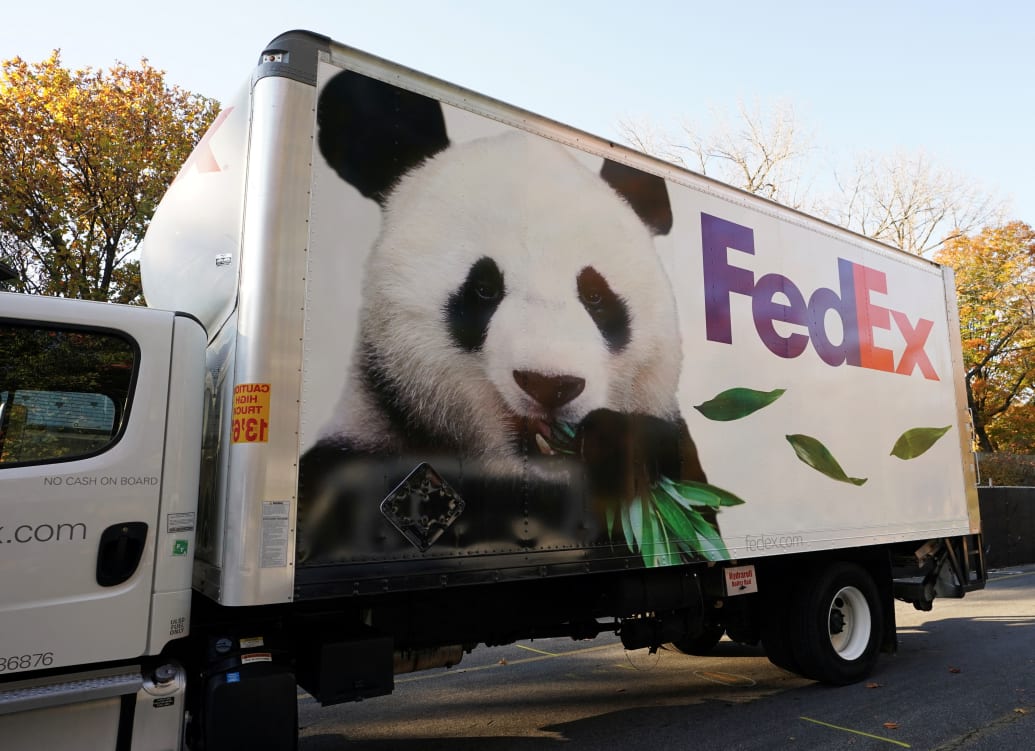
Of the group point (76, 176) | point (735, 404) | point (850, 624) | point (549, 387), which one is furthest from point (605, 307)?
point (76, 176)

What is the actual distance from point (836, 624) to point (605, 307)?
144 inches

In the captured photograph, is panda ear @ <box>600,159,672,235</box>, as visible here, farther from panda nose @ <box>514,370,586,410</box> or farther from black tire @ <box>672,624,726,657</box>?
black tire @ <box>672,624,726,657</box>

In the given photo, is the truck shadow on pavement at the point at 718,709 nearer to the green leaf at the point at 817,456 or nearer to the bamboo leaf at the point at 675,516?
the bamboo leaf at the point at 675,516

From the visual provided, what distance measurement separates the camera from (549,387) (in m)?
4.26

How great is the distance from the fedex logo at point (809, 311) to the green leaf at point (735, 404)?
1.22ft

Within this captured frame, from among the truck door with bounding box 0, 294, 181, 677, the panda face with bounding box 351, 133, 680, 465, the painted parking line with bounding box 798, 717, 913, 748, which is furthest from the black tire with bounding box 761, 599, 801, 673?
the truck door with bounding box 0, 294, 181, 677

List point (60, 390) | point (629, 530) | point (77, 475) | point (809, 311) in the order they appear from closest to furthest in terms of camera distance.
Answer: point (77, 475) → point (60, 390) → point (629, 530) → point (809, 311)

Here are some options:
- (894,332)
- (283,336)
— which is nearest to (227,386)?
(283,336)

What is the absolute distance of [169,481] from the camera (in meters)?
3.33

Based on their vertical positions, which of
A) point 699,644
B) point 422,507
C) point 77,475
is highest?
point 77,475

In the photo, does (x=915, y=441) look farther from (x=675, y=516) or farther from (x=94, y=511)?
(x=94, y=511)

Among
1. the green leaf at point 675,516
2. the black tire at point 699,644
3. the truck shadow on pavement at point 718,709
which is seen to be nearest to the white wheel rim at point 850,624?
the truck shadow on pavement at point 718,709

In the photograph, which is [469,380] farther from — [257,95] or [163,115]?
[163,115]

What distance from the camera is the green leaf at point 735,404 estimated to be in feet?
16.7
